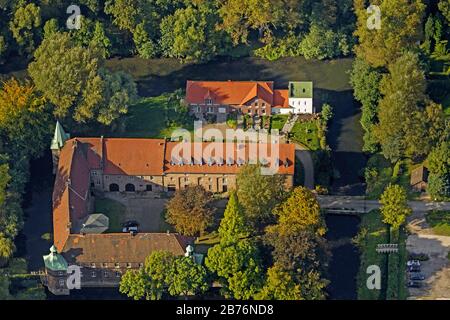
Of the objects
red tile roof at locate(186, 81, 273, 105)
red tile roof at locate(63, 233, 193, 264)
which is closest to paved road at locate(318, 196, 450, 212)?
red tile roof at locate(186, 81, 273, 105)

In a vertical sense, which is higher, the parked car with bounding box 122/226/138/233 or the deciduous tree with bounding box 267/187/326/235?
the deciduous tree with bounding box 267/187/326/235

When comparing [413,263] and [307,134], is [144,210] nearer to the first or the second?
[307,134]

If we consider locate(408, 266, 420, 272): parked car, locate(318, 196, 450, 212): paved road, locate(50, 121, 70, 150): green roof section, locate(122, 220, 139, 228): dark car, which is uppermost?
locate(50, 121, 70, 150): green roof section

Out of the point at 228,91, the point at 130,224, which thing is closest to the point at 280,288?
the point at 130,224

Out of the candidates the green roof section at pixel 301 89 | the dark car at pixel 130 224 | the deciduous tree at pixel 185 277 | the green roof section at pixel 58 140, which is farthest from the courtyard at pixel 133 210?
the green roof section at pixel 301 89

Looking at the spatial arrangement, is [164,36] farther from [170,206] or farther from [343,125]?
[170,206]

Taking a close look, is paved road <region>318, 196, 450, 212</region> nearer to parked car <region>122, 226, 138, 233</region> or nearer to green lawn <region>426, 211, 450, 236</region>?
green lawn <region>426, 211, 450, 236</region>

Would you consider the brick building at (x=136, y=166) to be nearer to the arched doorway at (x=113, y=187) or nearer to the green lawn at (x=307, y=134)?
the arched doorway at (x=113, y=187)
